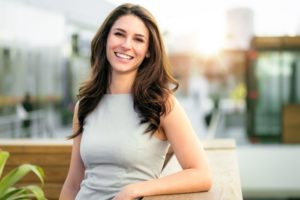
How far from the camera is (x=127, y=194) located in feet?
4.40

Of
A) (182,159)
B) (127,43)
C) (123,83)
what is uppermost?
(127,43)

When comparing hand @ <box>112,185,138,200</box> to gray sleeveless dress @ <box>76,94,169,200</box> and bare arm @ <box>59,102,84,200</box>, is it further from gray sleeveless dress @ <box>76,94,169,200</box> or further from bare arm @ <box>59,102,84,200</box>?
bare arm @ <box>59,102,84,200</box>

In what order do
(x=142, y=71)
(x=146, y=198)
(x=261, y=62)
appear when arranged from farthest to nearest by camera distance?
1. (x=261, y=62)
2. (x=142, y=71)
3. (x=146, y=198)

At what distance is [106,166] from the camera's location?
1.43m

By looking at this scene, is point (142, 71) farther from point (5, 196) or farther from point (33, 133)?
point (33, 133)

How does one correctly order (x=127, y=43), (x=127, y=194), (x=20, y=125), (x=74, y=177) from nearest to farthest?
(x=127, y=194) < (x=127, y=43) < (x=74, y=177) < (x=20, y=125)

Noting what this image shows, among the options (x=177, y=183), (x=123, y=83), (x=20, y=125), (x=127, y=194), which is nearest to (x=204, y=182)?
(x=177, y=183)

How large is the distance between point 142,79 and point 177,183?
0.27 m

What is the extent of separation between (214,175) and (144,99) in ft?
1.30

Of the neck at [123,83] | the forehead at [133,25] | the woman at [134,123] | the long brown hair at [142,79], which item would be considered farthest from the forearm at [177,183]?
the forehead at [133,25]

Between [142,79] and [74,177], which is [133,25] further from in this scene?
[74,177]

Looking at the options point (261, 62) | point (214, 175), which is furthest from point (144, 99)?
point (261, 62)

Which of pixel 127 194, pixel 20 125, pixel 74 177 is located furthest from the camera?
pixel 20 125

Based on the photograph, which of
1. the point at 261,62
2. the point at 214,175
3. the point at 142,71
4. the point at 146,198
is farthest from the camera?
the point at 261,62
